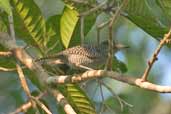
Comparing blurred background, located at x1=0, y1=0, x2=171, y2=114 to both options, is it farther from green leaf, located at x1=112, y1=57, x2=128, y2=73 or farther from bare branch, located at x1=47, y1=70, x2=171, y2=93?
bare branch, located at x1=47, y1=70, x2=171, y2=93

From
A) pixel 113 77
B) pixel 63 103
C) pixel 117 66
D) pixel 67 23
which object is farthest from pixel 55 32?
pixel 113 77

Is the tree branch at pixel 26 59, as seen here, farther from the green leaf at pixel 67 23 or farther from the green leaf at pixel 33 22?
the green leaf at pixel 67 23

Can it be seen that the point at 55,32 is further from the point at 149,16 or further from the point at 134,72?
the point at 134,72

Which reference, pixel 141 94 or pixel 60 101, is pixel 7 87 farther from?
pixel 60 101

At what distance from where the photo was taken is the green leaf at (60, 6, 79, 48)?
2.58m

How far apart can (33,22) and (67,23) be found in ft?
0.53

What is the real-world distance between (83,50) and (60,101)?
27.3 inches

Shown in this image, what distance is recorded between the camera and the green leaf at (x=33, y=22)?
2.53m

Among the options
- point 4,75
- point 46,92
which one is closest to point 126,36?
point 4,75

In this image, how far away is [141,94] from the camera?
4.78m

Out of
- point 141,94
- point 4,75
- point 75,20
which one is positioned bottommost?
point 141,94

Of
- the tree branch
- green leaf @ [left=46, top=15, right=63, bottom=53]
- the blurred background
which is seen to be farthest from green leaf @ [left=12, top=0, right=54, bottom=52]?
the blurred background

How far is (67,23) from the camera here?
8.56 feet

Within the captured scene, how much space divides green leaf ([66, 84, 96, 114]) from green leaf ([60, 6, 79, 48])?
9.8 inches
